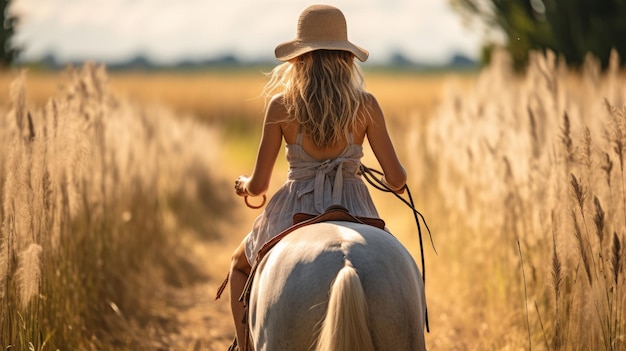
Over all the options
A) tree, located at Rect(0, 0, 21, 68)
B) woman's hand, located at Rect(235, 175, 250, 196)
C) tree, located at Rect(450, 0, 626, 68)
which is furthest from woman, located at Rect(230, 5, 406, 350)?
tree, located at Rect(450, 0, 626, 68)

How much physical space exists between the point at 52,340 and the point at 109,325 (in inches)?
38.9

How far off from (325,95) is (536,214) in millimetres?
1663

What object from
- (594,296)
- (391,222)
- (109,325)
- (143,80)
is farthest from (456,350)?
(143,80)

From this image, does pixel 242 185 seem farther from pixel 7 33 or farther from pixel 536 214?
pixel 7 33

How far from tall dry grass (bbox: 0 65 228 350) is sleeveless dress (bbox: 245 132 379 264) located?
928 millimetres

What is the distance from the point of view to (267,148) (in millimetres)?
3203

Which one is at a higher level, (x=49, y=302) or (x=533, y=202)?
(x=533, y=202)

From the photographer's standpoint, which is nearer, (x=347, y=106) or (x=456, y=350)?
(x=347, y=106)

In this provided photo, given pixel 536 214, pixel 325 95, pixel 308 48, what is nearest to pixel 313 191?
pixel 325 95

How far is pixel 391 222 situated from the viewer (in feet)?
29.8

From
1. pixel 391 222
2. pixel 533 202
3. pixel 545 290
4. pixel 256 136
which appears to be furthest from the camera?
pixel 256 136

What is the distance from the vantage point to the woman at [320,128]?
3131mm

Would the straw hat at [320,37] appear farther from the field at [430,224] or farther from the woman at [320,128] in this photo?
the field at [430,224]

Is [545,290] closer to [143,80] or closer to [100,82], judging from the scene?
[100,82]
